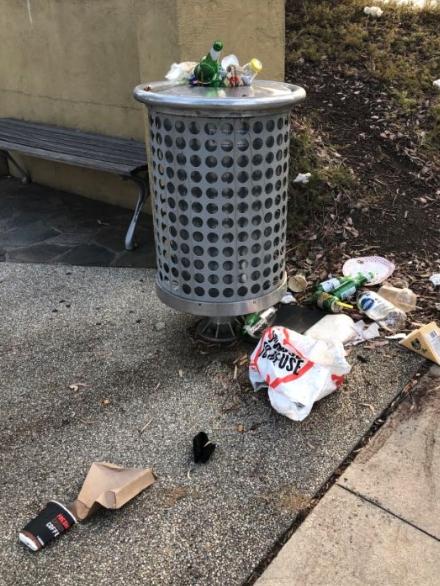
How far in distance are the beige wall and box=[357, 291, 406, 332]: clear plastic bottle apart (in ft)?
5.84

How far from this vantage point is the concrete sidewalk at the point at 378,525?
5.91 feet

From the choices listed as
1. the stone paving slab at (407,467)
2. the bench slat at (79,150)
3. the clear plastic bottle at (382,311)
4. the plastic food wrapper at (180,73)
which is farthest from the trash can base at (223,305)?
the bench slat at (79,150)

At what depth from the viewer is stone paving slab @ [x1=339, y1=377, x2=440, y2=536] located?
6.66 ft

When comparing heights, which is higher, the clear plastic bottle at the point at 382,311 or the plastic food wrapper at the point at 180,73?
the plastic food wrapper at the point at 180,73

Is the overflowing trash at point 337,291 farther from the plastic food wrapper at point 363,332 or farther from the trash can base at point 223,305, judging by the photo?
the trash can base at point 223,305

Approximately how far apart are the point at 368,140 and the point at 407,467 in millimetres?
3206

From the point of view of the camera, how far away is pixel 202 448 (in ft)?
7.37

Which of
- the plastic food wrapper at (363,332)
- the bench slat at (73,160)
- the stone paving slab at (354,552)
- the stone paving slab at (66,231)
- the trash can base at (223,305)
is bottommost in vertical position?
the stone paving slab at (66,231)

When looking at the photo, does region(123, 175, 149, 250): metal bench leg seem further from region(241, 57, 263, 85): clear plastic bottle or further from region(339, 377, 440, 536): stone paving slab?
region(339, 377, 440, 536): stone paving slab

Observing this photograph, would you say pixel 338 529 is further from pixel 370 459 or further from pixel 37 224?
pixel 37 224

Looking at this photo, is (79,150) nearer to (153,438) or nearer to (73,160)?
(73,160)

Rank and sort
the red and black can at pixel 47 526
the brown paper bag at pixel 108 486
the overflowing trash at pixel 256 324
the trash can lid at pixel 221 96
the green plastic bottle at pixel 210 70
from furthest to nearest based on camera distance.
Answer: the overflowing trash at pixel 256 324 < the green plastic bottle at pixel 210 70 < the trash can lid at pixel 221 96 < the brown paper bag at pixel 108 486 < the red and black can at pixel 47 526

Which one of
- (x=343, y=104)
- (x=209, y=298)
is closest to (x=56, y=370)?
(x=209, y=298)

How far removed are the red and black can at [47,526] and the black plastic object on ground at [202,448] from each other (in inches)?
20.4
